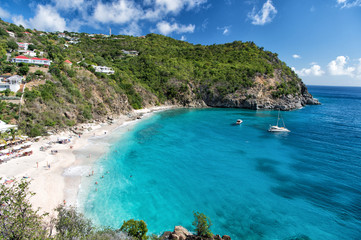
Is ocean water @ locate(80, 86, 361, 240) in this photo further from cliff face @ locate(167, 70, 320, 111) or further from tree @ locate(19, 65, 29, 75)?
cliff face @ locate(167, 70, 320, 111)

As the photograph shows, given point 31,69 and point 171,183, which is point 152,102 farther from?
point 171,183

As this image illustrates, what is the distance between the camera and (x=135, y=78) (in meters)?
80.0

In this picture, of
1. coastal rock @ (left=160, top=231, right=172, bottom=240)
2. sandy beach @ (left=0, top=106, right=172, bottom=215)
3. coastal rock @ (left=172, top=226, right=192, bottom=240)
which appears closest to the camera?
coastal rock @ (left=172, top=226, right=192, bottom=240)

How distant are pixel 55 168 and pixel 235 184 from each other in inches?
1059

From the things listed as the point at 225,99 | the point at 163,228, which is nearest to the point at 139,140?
the point at 163,228

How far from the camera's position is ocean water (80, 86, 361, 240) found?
725 inches

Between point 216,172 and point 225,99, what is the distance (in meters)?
64.9

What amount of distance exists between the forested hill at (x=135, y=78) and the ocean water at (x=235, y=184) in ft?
56.1

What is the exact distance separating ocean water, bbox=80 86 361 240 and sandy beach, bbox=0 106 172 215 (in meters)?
2.09

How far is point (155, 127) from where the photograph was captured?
167ft

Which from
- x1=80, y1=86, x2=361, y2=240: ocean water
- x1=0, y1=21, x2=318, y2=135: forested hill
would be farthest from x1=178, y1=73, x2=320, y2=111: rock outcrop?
x1=80, y1=86, x2=361, y2=240: ocean water

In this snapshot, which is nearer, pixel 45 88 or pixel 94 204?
pixel 94 204

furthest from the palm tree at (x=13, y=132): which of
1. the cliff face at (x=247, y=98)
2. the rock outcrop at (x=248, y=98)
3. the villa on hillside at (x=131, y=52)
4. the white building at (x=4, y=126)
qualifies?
the villa on hillside at (x=131, y=52)

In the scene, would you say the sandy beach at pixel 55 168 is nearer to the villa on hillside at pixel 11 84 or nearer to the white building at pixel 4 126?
the white building at pixel 4 126
